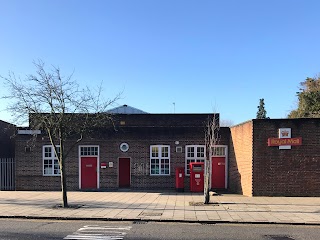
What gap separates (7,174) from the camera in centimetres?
2339

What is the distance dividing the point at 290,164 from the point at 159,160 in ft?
26.3

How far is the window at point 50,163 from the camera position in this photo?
2192 cm

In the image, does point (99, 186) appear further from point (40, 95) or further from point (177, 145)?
point (40, 95)

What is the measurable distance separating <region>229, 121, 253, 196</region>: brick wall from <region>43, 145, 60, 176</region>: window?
10.9m

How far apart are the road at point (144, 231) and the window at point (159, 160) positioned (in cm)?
1090

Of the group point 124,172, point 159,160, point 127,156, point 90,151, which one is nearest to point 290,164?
point 159,160

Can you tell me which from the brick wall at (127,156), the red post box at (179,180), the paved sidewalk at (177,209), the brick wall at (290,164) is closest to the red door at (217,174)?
the brick wall at (127,156)

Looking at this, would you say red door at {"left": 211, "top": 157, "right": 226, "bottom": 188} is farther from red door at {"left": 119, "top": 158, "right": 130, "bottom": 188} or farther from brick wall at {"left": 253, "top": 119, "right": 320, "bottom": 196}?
red door at {"left": 119, "top": 158, "right": 130, "bottom": 188}

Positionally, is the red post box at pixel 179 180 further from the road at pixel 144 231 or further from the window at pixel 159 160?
the road at pixel 144 231

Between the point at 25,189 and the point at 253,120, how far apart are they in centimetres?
1457

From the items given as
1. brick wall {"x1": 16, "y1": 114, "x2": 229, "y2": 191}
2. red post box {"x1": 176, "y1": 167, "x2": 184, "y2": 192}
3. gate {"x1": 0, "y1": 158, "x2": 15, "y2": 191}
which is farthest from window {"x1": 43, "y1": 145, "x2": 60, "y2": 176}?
red post box {"x1": 176, "y1": 167, "x2": 184, "y2": 192}

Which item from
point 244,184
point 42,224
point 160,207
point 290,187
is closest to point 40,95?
point 42,224

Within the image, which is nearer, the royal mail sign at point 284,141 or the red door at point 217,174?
the royal mail sign at point 284,141

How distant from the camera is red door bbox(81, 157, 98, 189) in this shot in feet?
71.4
